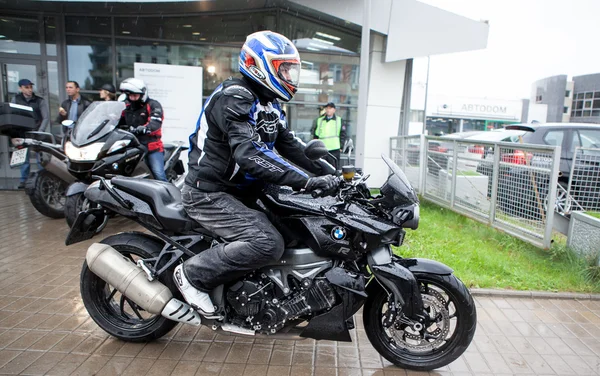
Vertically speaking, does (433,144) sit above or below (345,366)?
above

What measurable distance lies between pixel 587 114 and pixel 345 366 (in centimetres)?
5726

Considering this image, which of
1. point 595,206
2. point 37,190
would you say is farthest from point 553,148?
point 37,190

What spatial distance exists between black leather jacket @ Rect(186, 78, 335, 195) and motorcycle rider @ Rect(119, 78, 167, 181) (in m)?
3.85

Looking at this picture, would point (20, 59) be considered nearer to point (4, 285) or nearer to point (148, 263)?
point (4, 285)

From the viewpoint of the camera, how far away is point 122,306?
11.4 feet

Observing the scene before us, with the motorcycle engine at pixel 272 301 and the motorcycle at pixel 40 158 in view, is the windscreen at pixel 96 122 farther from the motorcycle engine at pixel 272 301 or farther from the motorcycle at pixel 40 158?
the motorcycle engine at pixel 272 301

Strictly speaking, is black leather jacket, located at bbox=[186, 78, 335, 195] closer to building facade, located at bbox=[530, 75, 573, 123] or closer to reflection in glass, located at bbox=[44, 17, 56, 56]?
reflection in glass, located at bbox=[44, 17, 56, 56]

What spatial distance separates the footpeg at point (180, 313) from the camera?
303 cm

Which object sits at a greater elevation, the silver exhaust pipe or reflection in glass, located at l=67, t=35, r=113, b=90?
reflection in glass, located at l=67, t=35, r=113, b=90

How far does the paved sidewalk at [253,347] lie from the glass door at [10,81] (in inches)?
264

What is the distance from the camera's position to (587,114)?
49688 mm

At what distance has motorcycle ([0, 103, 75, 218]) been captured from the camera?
20.8ft

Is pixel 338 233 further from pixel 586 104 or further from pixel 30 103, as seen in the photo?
pixel 586 104

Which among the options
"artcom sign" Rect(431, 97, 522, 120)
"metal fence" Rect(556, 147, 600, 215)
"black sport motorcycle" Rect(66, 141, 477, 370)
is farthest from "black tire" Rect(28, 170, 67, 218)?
"artcom sign" Rect(431, 97, 522, 120)
